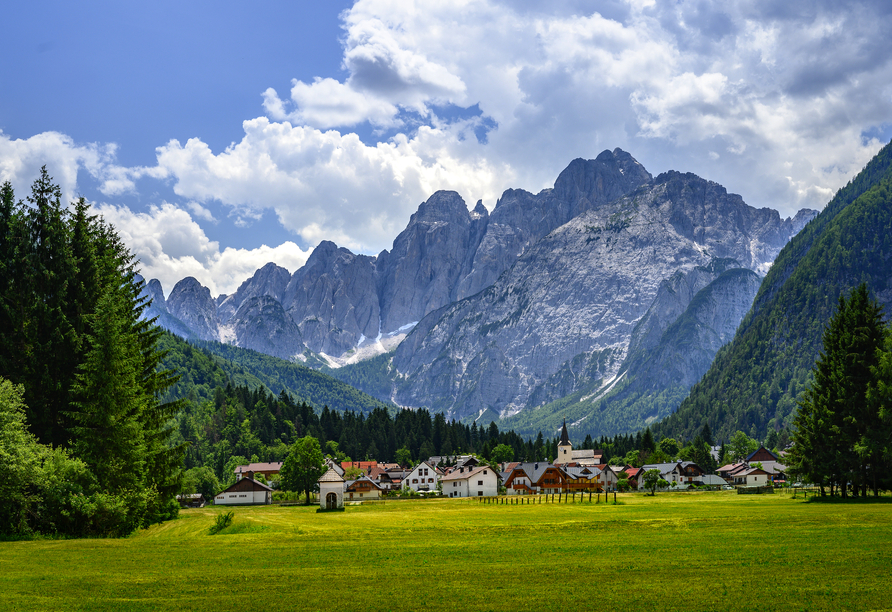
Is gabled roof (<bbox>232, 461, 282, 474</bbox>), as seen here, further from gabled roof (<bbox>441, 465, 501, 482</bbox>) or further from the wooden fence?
the wooden fence

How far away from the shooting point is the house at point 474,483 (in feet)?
431

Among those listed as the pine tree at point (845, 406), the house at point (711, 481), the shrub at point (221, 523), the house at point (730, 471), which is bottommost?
the house at point (711, 481)

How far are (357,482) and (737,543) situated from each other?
309 ft

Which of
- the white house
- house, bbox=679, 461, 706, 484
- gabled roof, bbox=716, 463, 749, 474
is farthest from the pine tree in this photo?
the white house

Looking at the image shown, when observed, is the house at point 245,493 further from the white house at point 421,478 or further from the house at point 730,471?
the house at point 730,471

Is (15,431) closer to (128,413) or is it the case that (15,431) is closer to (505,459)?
(128,413)

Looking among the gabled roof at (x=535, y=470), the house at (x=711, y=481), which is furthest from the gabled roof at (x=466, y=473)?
the house at (x=711, y=481)

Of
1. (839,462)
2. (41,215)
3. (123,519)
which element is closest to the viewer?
(123,519)

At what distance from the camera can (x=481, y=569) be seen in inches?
1131

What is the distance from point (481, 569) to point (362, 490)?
9800 cm

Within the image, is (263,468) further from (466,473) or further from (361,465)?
(466,473)

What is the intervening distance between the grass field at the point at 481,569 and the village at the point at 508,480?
73047mm

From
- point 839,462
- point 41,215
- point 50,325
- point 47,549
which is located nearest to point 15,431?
point 47,549

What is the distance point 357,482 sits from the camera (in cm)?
12275
